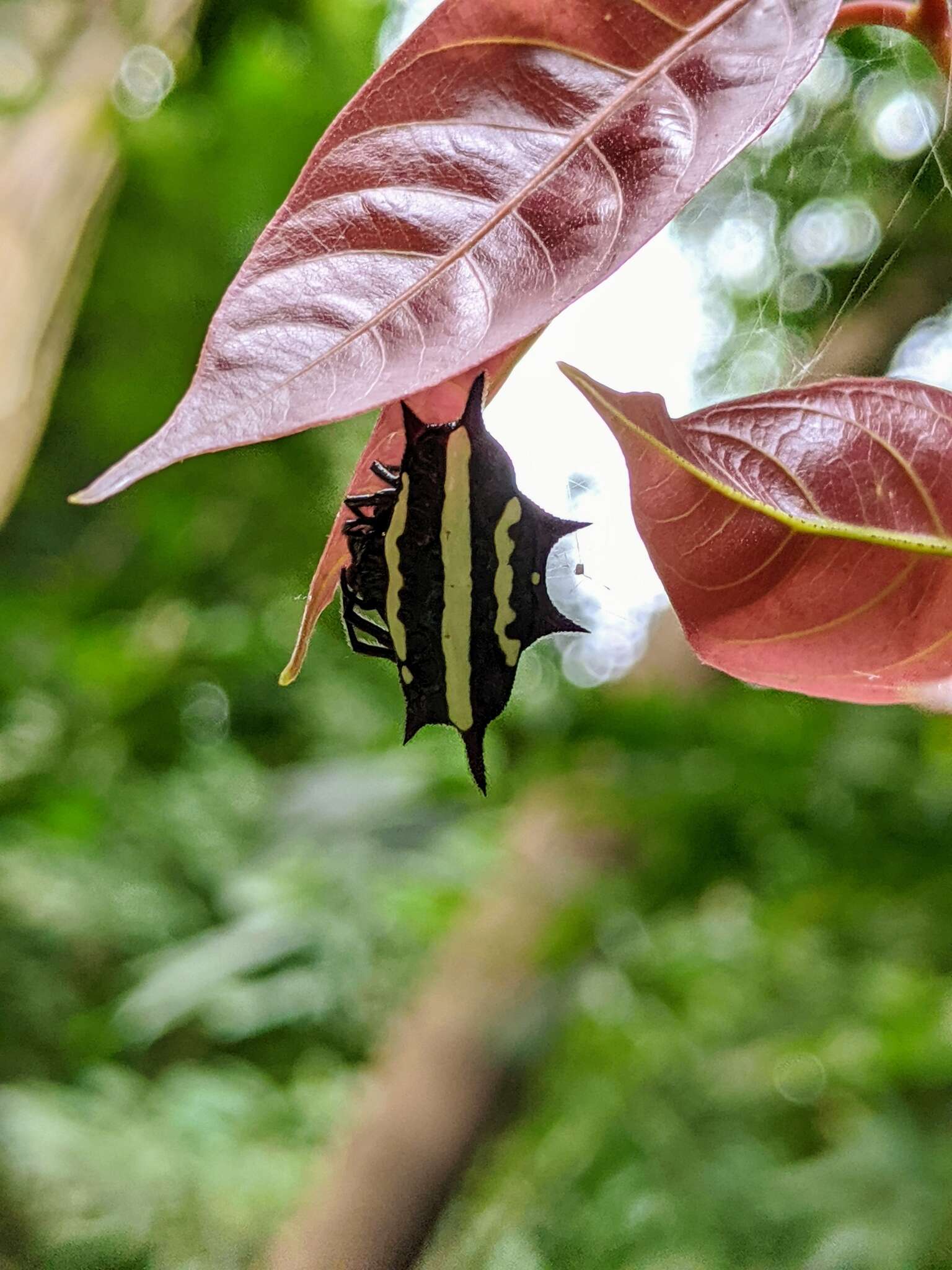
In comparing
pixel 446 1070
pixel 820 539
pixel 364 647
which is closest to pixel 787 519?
pixel 820 539

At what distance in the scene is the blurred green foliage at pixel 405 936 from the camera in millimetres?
1054

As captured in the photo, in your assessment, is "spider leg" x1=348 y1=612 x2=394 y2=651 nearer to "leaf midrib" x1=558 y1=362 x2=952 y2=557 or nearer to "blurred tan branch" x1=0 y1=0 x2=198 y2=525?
"leaf midrib" x1=558 y1=362 x2=952 y2=557

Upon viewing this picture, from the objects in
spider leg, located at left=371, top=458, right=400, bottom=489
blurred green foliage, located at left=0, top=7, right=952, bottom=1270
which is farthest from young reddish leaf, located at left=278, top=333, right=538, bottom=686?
blurred green foliage, located at left=0, top=7, right=952, bottom=1270

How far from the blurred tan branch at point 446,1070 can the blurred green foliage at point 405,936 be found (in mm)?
51

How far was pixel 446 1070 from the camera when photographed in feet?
3.56

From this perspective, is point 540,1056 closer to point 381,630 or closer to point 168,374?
point 381,630

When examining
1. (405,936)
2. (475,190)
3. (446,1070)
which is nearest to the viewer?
(475,190)

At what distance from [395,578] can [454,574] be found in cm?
1

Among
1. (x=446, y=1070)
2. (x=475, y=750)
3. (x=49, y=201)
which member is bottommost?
(x=446, y=1070)

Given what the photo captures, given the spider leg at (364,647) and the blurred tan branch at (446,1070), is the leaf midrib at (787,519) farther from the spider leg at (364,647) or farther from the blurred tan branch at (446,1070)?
the blurred tan branch at (446,1070)

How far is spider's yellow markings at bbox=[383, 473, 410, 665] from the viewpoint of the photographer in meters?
0.25

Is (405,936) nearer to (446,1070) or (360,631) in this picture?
(446,1070)

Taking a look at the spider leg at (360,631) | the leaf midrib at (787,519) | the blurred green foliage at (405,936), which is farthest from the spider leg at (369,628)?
the blurred green foliage at (405,936)

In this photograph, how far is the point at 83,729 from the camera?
4.73 feet
